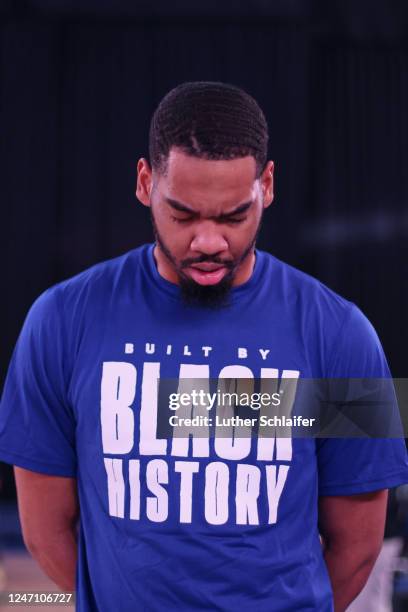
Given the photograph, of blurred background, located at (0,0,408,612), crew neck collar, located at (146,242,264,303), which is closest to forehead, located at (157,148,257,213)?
crew neck collar, located at (146,242,264,303)

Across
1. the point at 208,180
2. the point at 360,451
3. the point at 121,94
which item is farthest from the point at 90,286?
the point at 121,94

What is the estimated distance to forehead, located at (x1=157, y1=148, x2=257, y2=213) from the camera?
0.86 meters

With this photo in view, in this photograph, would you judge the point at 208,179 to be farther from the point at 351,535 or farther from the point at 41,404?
the point at 351,535

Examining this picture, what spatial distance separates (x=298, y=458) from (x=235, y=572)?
0.13 meters

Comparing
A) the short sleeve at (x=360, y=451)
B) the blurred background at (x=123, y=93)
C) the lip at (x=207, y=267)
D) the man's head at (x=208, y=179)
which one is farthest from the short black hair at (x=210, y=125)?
the blurred background at (x=123, y=93)

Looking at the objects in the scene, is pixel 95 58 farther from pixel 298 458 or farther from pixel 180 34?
pixel 298 458

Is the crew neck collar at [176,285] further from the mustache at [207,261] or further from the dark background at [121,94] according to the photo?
the dark background at [121,94]

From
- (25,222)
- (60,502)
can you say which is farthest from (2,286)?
(60,502)

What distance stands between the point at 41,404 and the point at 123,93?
4.81 meters

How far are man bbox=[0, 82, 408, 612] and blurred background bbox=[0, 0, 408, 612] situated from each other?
453 centimetres

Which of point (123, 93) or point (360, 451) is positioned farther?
point (123, 93)

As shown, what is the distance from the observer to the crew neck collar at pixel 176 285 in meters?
0.97

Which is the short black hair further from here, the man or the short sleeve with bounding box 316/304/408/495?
the short sleeve with bounding box 316/304/408/495

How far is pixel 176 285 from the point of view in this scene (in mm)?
974
